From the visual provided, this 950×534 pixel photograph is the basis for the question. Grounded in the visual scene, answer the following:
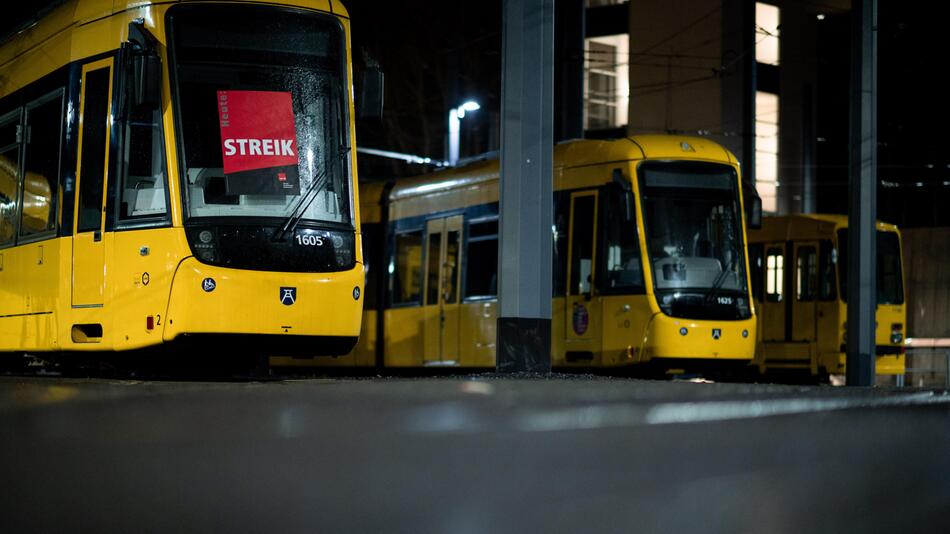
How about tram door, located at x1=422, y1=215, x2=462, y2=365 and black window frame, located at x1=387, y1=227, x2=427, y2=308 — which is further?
black window frame, located at x1=387, y1=227, x2=427, y2=308

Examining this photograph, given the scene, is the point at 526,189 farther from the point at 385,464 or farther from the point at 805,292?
the point at 805,292

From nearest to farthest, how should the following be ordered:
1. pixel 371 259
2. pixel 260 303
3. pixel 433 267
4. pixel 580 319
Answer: pixel 260 303, pixel 580 319, pixel 433 267, pixel 371 259

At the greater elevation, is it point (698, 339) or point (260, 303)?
point (260, 303)

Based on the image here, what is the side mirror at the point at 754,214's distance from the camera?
18016 millimetres

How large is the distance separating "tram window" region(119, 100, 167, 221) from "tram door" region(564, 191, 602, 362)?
694 cm

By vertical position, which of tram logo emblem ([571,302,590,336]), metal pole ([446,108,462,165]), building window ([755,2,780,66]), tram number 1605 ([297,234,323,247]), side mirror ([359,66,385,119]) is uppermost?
building window ([755,2,780,66])

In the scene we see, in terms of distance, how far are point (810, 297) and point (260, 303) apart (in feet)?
47.8

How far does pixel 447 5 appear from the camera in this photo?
3822 centimetres

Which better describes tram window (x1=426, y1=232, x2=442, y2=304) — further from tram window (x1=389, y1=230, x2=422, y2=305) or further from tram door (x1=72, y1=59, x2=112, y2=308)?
tram door (x1=72, y1=59, x2=112, y2=308)

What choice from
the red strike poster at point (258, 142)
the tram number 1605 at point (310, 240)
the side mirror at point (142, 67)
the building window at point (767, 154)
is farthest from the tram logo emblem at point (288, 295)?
the building window at point (767, 154)

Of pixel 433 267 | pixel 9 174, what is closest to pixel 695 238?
pixel 433 267

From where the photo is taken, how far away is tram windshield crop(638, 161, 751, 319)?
1683cm

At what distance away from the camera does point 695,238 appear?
56.6 ft

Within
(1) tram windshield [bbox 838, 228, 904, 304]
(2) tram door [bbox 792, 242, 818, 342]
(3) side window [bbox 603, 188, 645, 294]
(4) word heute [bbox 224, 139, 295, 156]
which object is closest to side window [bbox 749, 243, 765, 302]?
(2) tram door [bbox 792, 242, 818, 342]
